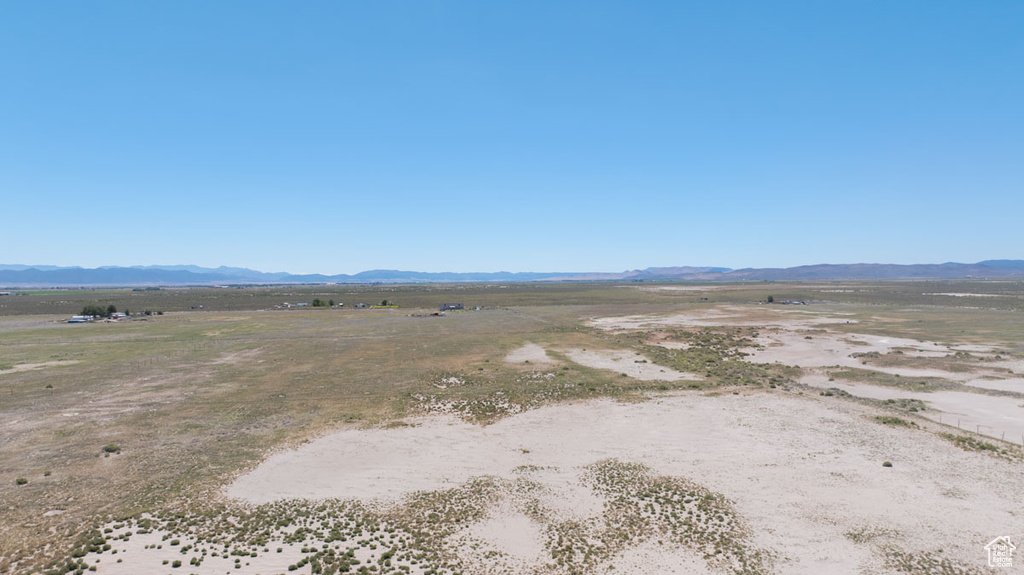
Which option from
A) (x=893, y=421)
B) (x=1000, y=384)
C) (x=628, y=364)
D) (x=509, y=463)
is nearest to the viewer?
(x=509, y=463)

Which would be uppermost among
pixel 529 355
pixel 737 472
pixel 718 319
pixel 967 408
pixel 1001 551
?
pixel 718 319

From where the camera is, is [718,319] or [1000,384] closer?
[1000,384]

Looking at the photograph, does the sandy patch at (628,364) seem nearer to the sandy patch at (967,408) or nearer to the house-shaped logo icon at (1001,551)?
the sandy patch at (967,408)

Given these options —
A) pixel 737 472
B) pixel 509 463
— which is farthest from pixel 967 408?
pixel 509 463

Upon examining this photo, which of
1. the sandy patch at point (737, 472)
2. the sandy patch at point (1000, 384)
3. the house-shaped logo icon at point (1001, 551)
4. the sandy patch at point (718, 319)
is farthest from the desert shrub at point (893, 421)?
the sandy patch at point (718, 319)

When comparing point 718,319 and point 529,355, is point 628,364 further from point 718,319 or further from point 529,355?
point 718,319

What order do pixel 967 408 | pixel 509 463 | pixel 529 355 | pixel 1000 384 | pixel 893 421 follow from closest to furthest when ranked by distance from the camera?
pixel 509 463 < pixel 893 421 < pixel 967 408 < pixel 1000 384 < pixel 529 355

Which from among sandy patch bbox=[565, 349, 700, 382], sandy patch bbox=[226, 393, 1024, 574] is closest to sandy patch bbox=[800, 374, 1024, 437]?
sandy patch bbox=[226, 393, 1024, 574]
